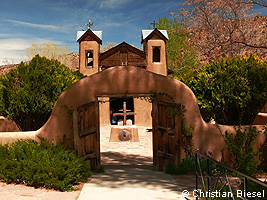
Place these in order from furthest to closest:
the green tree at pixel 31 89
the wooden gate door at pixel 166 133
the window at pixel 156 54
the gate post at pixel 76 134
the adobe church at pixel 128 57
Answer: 1. the window at pixel 156 54
2. the adobe church at pixel 128 57
3. the green tree at pixel 31 89
4. the wooden gate door at pixel 166 133
5. the gate post at pixel 76 134

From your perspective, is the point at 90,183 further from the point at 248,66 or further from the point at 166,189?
the point at 248,66

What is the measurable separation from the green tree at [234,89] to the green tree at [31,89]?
226 inches

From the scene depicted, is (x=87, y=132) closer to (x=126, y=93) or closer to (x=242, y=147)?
(x=126, y=93)

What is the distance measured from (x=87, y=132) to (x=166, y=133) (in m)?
2.60

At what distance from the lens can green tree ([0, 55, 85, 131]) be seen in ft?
33.8

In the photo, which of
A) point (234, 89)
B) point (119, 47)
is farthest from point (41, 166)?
point (119, 47)

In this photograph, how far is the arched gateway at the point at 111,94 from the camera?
340 inches

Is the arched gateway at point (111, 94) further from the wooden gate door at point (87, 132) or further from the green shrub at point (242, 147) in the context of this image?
the green shrub at point (242, 147)

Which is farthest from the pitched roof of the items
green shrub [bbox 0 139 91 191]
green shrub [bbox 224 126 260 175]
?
green shrub [bbox 0 139 91 191]

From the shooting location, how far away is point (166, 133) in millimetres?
8859

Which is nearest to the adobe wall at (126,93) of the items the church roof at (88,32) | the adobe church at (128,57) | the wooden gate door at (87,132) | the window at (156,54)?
the wooden gate door at (87,132)

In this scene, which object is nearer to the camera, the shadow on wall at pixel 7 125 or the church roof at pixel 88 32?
the shadow on wall at pixel 7 125

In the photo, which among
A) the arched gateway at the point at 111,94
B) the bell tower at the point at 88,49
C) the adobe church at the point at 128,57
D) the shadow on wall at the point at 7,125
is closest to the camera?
the arched gateway at the point at 111,94

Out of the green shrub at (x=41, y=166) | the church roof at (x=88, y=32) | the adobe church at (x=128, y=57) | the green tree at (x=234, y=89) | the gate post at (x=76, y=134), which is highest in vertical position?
the church roof at (x=88, y=32)
